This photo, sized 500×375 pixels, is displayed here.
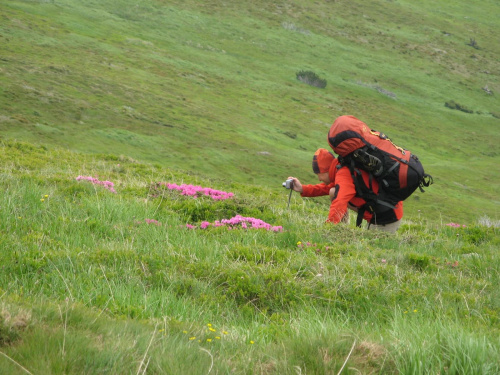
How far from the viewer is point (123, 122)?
36.5 meters

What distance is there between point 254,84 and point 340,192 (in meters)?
58.3

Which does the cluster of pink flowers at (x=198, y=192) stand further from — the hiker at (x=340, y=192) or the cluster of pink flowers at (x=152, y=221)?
the cluster of pink flowers at (x=152, y=221)

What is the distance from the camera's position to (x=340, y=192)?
27.3 ft

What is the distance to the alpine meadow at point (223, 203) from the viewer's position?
10.3 feet

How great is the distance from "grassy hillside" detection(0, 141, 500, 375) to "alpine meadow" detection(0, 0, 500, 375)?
0.02 m

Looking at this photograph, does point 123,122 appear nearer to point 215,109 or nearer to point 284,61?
point 215,109

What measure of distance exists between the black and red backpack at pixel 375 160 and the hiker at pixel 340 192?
143mm

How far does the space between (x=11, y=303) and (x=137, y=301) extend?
3.72ft

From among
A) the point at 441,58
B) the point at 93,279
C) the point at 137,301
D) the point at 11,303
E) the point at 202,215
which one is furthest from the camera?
the point at 441,58

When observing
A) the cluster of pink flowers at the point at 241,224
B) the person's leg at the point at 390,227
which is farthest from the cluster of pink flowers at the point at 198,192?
the person's leg at the point at 390,227

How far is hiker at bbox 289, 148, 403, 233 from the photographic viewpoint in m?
8.36

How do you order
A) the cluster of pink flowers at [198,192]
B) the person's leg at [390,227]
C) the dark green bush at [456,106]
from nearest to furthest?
the person's leg at [390,227] → the cluster of pink flowers at [198,192] → the dark green bush at [456,106]

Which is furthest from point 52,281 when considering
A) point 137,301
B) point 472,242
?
point 472,242

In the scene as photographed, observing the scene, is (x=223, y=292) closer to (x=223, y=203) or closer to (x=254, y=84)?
(x=223, y=203)
